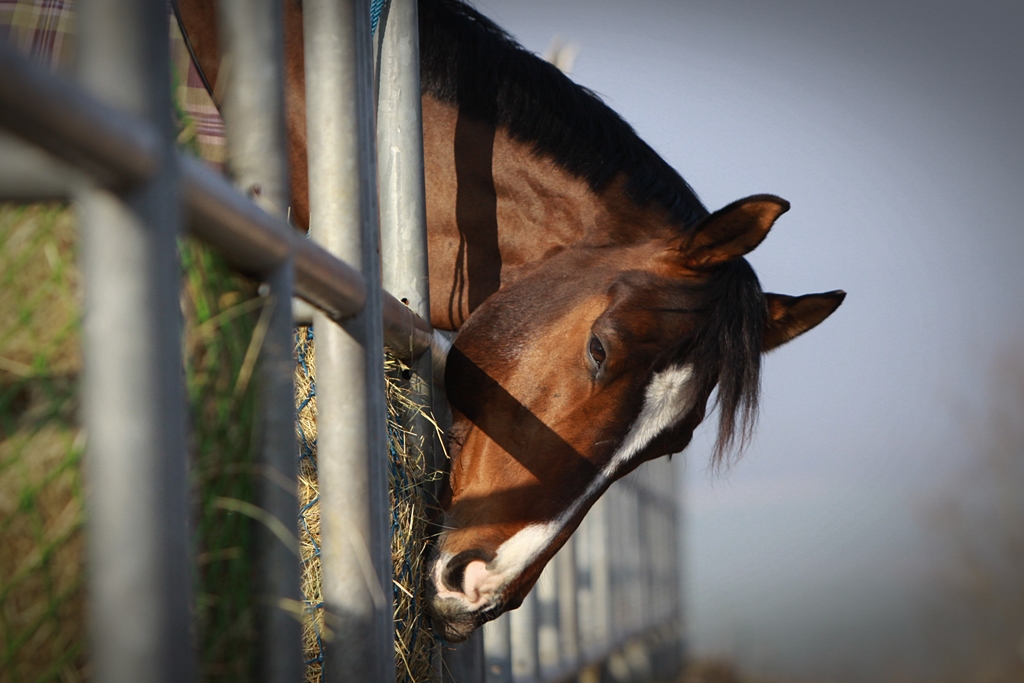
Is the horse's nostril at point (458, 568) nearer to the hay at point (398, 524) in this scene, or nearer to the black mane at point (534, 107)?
the hay at point (398, 524)

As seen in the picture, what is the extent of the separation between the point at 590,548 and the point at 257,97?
6156mm

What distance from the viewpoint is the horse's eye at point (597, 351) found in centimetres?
228

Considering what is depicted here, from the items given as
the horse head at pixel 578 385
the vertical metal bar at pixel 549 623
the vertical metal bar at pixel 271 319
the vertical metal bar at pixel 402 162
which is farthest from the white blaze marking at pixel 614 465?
the vertical metal bar at pixel 549 623

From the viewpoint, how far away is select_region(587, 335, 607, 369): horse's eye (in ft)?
7.47

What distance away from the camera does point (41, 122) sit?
55 cm

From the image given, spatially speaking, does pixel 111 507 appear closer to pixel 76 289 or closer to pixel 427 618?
pixel 76 289

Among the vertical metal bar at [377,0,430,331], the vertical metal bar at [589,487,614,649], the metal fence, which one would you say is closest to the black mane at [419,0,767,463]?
the vertical metal bar at [377,0,430,331]

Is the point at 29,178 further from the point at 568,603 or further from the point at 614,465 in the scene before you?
the point at 568,603

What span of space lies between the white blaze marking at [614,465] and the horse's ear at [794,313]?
0.61 m

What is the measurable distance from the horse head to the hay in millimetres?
99

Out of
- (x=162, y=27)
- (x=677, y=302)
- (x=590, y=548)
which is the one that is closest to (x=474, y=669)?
(x=677, y=302)

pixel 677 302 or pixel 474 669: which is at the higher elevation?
pixel 677 302

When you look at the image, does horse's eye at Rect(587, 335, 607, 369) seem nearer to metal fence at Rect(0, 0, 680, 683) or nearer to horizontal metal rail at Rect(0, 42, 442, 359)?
metal fence at Rect(0, 0, 680, 683)

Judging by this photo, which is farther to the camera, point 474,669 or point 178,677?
point 474,669
